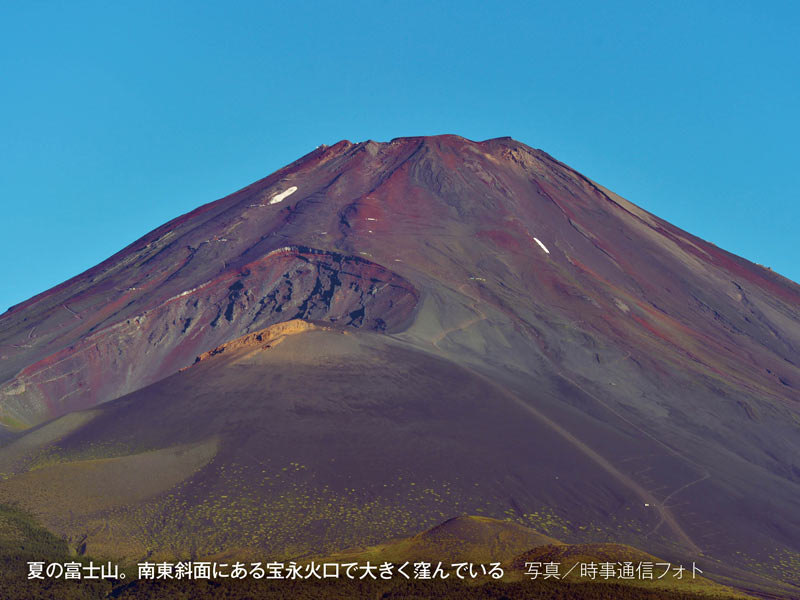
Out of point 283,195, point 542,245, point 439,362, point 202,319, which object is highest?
point 283,195

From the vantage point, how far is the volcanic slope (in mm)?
43344

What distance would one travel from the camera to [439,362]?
56469mm

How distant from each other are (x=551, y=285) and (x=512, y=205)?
14952mm

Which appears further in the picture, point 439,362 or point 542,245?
point 542,245

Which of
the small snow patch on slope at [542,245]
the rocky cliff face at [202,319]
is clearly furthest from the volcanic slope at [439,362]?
the small snow patch on slope at [542,245]

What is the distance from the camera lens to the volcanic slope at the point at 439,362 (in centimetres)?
4334

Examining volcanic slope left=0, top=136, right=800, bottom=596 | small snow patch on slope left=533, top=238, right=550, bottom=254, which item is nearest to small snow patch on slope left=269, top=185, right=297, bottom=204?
volcanic slope left=0, top=136, right=800, bottom=596

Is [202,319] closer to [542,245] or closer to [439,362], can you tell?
[439,362]

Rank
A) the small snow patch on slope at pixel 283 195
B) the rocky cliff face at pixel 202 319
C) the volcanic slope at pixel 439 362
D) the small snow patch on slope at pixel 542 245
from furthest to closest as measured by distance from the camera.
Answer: the small snow patch on slope at pixel 283 195 < the small snow patch on slope at pixel 542 245 < the rocky cliff face at pixel 202 319 < the volcanic slope at pixel 439 362

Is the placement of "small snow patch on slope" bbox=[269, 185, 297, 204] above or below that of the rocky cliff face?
above

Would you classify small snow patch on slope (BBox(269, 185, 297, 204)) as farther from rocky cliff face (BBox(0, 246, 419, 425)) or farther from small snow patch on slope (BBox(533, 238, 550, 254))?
small snow patch on slope (BBox(533, 238, 550, 254))

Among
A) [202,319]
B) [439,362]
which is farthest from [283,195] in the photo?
[439,362]

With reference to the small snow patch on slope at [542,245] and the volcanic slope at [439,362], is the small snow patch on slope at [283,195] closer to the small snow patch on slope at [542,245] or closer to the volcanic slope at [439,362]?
the volcanic slope at [439,362]

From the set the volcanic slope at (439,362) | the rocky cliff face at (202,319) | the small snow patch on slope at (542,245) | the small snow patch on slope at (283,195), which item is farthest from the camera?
the small snow patch on slope at (283,195)
